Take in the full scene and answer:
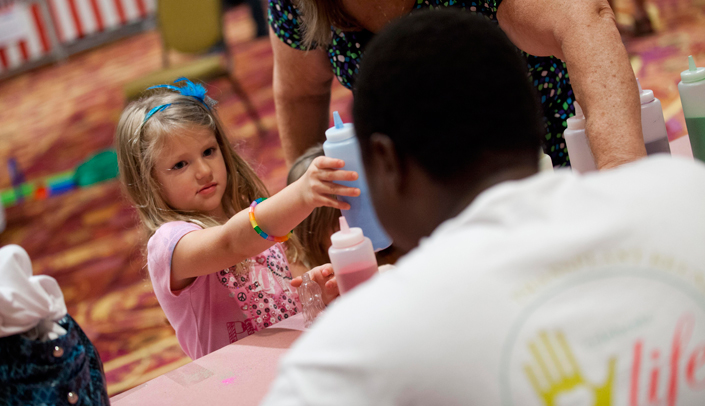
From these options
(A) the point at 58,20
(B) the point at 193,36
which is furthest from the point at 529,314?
(A) the point at 58,20

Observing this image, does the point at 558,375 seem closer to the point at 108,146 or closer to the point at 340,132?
the point at 340,132

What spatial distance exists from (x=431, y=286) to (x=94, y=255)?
3866mm

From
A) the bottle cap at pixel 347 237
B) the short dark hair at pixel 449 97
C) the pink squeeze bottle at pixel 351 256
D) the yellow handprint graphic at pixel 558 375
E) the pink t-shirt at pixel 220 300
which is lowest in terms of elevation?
the pink t-shirt at pixel 220 300

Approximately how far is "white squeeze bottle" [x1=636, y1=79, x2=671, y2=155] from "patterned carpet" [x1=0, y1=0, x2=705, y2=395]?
3.14 feet

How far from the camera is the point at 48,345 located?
819 millimetres

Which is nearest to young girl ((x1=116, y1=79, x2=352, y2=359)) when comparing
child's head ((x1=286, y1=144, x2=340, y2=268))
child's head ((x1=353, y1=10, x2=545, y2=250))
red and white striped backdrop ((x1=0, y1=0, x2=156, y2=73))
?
child's head ((x1=286, y1=144, x2=340, y2=268))

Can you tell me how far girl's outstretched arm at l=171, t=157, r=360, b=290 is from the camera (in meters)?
0.98

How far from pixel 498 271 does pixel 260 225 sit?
65 centimetres

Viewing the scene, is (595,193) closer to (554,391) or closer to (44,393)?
(554,391)

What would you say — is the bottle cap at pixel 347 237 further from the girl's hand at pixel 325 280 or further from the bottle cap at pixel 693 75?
the bottle cap at pixel 693 75

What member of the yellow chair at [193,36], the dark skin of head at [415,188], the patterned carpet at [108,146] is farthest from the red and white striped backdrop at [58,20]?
the dark skin of head at [415,188]

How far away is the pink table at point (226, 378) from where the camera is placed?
1019 millimetres

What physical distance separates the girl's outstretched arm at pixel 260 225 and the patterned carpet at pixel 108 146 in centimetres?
34

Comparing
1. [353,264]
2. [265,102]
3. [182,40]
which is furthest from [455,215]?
[265,102]
